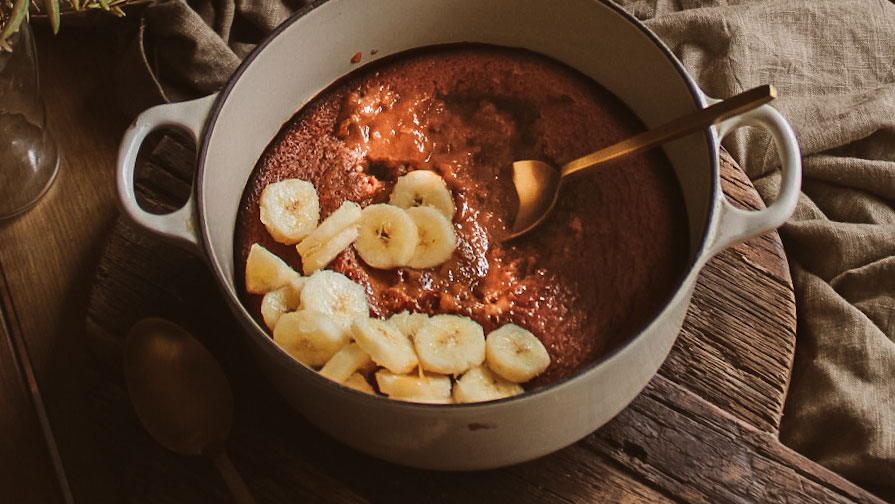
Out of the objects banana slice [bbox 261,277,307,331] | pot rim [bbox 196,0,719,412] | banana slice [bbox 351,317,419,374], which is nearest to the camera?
pot rim [bbox 196,0,719,412]

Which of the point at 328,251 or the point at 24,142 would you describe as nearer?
the point at 328,251

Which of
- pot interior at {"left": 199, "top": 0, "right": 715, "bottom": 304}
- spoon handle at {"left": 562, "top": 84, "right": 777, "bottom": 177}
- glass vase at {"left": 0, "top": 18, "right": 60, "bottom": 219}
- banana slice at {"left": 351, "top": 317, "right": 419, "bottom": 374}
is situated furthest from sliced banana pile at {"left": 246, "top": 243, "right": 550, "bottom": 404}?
glass vase at {"left": 0, "top": 18, "right": 60, "bottom": 219}

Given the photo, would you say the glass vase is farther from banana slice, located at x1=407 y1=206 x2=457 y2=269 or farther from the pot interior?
banana slice, located at x1=407 y1=206 x2=457 y2=269

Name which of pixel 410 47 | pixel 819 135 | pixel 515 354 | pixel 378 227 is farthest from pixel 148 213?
pixel 819 135

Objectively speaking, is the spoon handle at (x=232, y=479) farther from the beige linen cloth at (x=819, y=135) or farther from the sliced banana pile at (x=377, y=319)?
the beige linen cloth at (x=819, y=135)

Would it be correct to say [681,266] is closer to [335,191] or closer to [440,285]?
[440,285]

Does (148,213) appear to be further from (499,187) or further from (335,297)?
(499,187)

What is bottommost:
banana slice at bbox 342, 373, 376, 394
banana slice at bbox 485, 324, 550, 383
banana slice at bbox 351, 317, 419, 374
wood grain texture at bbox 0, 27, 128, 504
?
wood grain texture at bbox 0, 27, 128, 504
